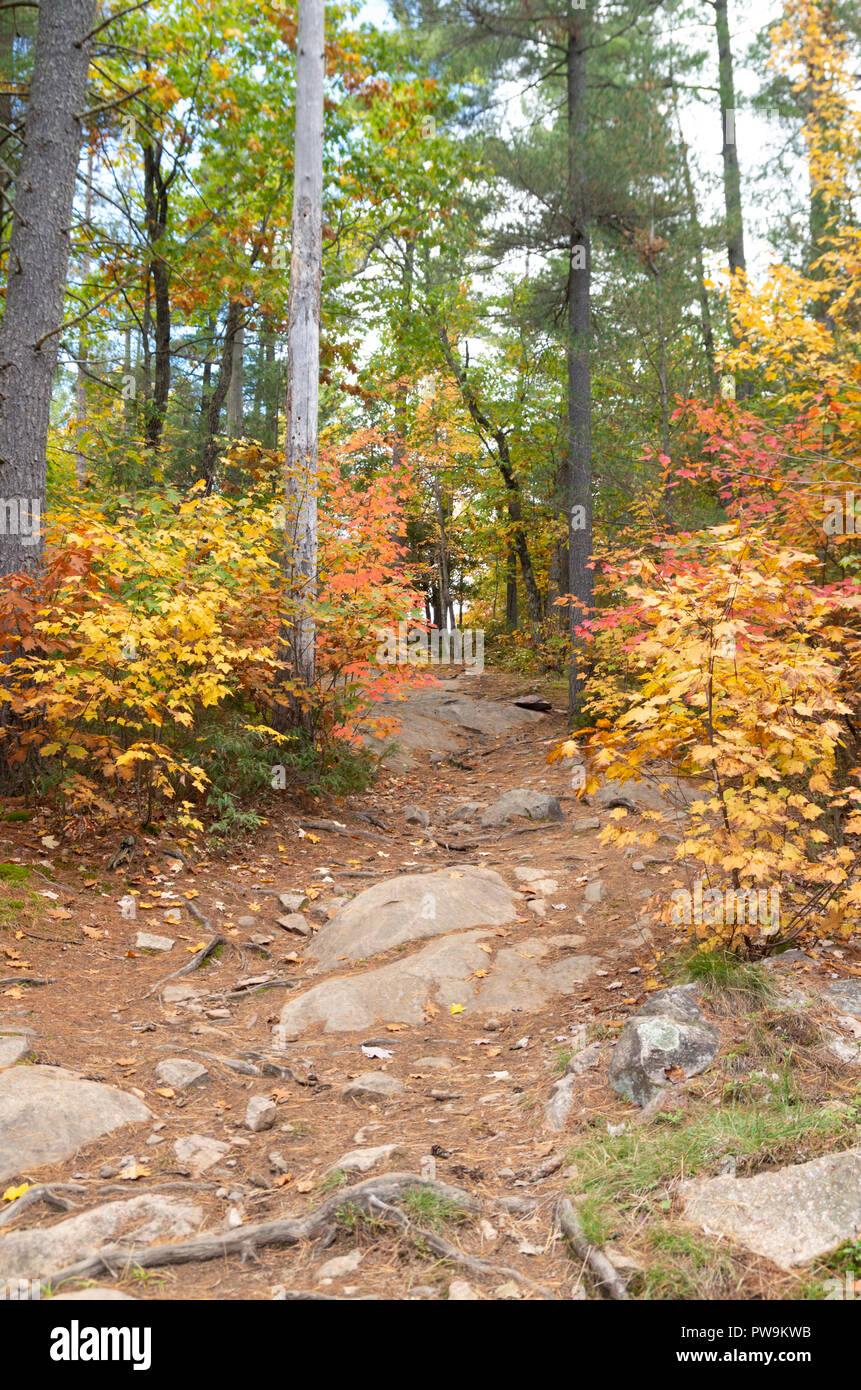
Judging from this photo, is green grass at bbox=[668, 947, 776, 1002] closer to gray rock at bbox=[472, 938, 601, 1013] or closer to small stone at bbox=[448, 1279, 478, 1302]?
gray rock at bbox=[472, 938, 601, 1013]

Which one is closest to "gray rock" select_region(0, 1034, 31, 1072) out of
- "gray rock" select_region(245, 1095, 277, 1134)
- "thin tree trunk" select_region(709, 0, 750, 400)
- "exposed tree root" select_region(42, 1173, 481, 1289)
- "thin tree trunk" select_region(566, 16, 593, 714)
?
"gray rock" select_region(245, 1095, 277, 1134)

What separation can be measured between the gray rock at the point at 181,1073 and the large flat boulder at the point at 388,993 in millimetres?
572

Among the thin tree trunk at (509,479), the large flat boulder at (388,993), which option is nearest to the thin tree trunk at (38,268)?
the large flat boulder at (388,993)

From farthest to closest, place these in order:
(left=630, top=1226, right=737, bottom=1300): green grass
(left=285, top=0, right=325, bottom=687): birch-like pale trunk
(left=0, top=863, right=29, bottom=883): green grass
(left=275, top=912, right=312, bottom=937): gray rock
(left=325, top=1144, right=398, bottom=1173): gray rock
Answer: (left=285, top=0, right=325, bottom=687): birch-like pale trunk < (left=275, top=912, right=312, bottom=937): gray rock < (left=0, top=863, right=29, bottom=883): green grass < (left=325, top=1144, right=398, bottom=1173): gray rock < (left=630, top=1226, right=737, bottom=1300): green grass

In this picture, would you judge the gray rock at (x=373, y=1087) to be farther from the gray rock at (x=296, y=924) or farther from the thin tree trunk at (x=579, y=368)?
the thin tree trunk at (x=579, y=368)

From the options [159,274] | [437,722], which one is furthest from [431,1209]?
[159,274]

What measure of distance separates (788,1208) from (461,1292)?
3.16 feet

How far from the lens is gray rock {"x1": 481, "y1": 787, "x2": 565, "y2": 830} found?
788 centimetres

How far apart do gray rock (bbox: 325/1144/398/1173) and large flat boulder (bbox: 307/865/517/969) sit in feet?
6.64

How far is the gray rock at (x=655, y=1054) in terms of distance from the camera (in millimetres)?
3195

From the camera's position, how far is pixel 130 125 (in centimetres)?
1093

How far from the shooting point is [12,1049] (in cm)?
358
